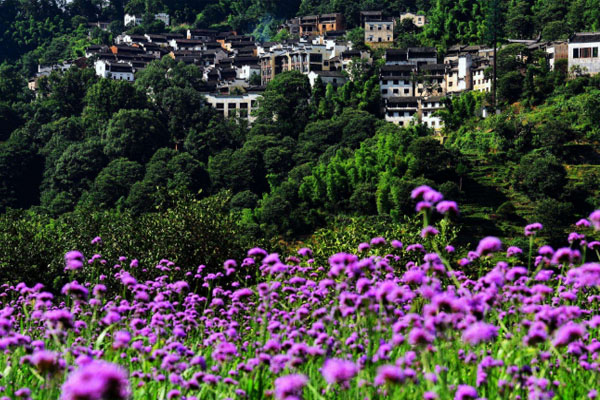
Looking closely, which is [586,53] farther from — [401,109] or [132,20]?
[132,20]

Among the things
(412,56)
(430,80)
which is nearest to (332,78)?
(412,56)

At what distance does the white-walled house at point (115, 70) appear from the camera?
375 ft

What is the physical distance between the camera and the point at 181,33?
145 m

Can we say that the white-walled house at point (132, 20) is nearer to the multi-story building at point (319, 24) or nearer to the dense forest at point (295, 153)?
the dense forest at point (295, 153)

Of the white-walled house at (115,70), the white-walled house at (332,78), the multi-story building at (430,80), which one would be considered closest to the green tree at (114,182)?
the white-walled house at (332,78)

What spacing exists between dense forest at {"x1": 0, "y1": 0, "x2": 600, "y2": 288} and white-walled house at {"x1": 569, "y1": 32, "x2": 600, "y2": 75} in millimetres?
1956

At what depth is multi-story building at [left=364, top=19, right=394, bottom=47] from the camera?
371 feet

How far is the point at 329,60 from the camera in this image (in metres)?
103

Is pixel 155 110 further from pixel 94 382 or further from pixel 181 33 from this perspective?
pixel 94 382

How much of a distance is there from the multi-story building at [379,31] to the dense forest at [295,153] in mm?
3346

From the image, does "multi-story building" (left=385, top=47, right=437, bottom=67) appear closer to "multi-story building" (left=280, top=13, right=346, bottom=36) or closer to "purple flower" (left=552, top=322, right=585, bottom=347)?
"multi-story building" (left=280, top=13, right=346, bottom=36)

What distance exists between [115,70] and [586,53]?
64789 mm

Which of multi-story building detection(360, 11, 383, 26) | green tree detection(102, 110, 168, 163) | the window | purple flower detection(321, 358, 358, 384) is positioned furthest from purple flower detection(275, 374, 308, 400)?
multi-story building detection(360, 11, 383, 26)

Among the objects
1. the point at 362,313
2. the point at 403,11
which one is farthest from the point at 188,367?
the point at 403,11
